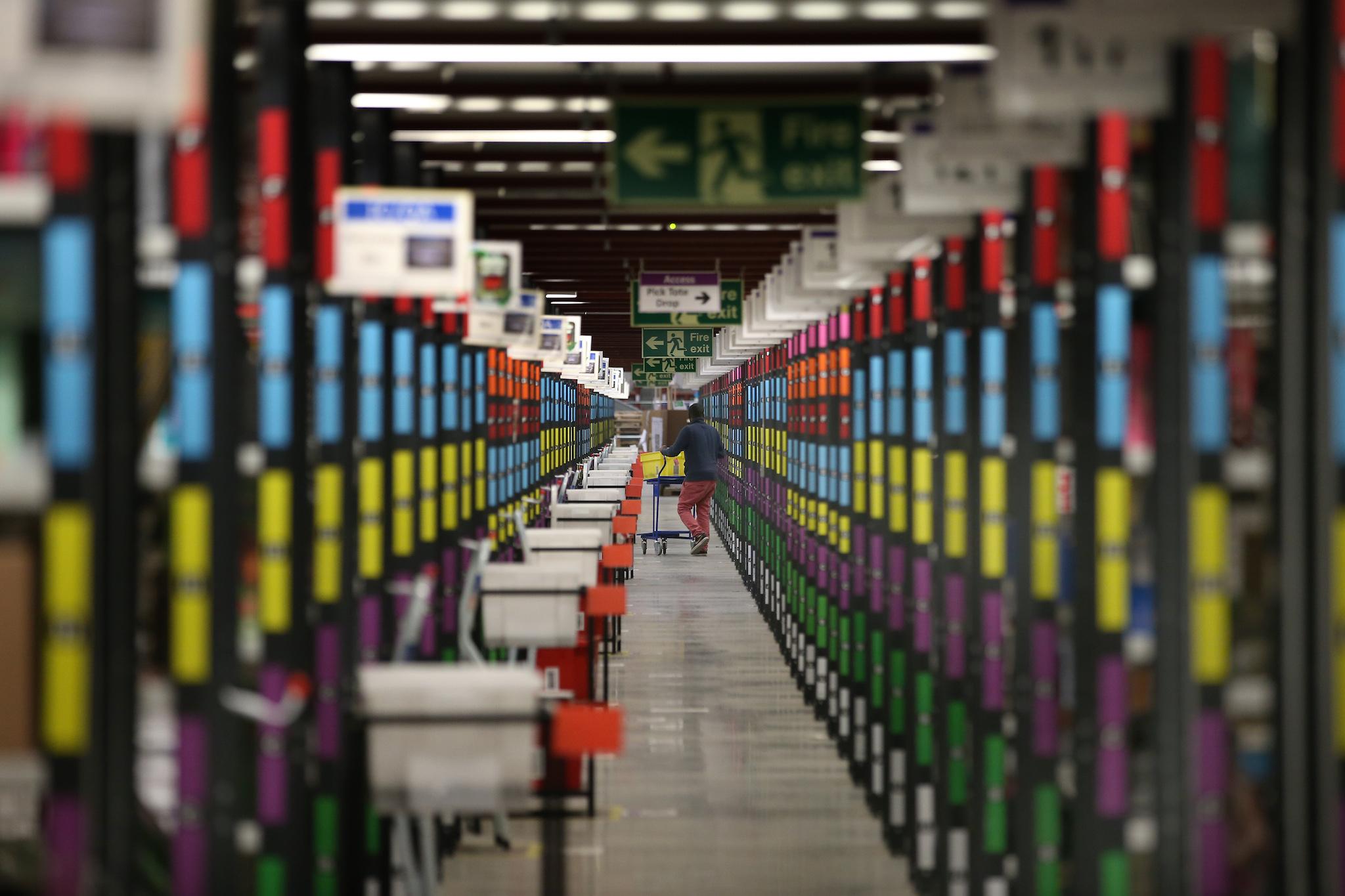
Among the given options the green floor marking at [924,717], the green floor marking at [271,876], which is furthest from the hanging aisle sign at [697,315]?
the green floor marking at [271,876]

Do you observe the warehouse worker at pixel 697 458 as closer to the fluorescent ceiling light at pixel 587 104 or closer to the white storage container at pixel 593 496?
the white storage container at pixel 593 496

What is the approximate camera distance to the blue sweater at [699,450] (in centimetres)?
2314

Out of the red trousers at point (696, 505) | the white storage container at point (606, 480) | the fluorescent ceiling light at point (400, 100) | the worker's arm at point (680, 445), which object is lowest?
the red trousers at point (696, 505)

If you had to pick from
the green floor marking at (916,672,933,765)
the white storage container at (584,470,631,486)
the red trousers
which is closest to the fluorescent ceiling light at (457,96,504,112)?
the green floor marking at (916,672,933,765)

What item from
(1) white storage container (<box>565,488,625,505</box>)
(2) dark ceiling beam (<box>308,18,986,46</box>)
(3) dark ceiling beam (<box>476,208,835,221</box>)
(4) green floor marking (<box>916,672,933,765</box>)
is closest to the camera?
(2) dark ceiling beam (<box>308,18,986,46</box>)

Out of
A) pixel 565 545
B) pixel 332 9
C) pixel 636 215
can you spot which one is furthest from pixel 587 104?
pixel 636 215

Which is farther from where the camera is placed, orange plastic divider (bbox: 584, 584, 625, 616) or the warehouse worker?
the warehouse worker

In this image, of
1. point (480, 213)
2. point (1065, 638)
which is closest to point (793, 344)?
point (480, 213)

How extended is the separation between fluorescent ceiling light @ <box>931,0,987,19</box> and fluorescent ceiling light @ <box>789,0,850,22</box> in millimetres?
318

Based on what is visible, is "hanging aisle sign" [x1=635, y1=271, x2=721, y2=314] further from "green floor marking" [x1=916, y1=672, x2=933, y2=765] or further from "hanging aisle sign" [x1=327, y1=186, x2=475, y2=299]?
"hanging aisle sign" [x1=327, y1=186, x2=475, y2=299]

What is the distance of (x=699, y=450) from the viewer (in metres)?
23.2

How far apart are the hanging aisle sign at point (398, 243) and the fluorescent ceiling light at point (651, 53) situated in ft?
2.34

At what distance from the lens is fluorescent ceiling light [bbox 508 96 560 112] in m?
7.95

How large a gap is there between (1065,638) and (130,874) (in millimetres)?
3191
